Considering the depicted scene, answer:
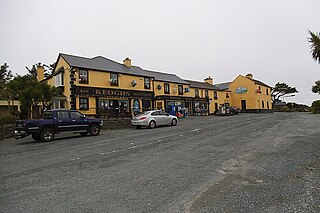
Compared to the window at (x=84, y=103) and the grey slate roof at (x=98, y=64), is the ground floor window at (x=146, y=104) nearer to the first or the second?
the grey slate roof at (x=98, y=64)

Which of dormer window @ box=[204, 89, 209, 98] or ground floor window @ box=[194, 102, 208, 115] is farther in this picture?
dormer window @ box=[204, 89, 209, 98]

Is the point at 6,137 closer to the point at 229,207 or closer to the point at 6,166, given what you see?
the point at 6,166

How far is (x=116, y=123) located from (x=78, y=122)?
7.01 m

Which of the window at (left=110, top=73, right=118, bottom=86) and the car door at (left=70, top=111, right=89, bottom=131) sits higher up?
the window at (left=110, top=73, right=118, bottom=86)

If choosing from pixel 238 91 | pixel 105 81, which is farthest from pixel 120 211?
pixel 238 91

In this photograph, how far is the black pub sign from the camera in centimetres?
2448

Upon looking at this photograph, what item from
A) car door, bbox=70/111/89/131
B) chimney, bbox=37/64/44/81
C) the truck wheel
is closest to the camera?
the truck wheel

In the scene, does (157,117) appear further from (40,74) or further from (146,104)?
(40,74)

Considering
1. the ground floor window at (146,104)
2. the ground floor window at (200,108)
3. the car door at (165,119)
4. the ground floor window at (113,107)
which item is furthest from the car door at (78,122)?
the ground floor window at (200,108)

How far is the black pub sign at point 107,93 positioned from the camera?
80.3 ft

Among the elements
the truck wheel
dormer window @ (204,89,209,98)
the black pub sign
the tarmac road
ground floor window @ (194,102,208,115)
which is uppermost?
dormer window @ (204,89,209,98)

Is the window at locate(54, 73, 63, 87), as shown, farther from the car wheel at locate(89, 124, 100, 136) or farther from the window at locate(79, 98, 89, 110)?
the car wheel at locate(89, 124, 100, 136)

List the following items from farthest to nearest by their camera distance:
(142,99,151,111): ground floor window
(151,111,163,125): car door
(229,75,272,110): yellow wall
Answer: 1. (229,75,272,110): yellow wall
2. (142,99,151,111): ground floor window
3. (151,111,163,125): car door

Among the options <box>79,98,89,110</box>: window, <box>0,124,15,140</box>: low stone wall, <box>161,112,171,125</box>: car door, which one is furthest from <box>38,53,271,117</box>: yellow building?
<box>0,124,15,140</box>: low stone wall
